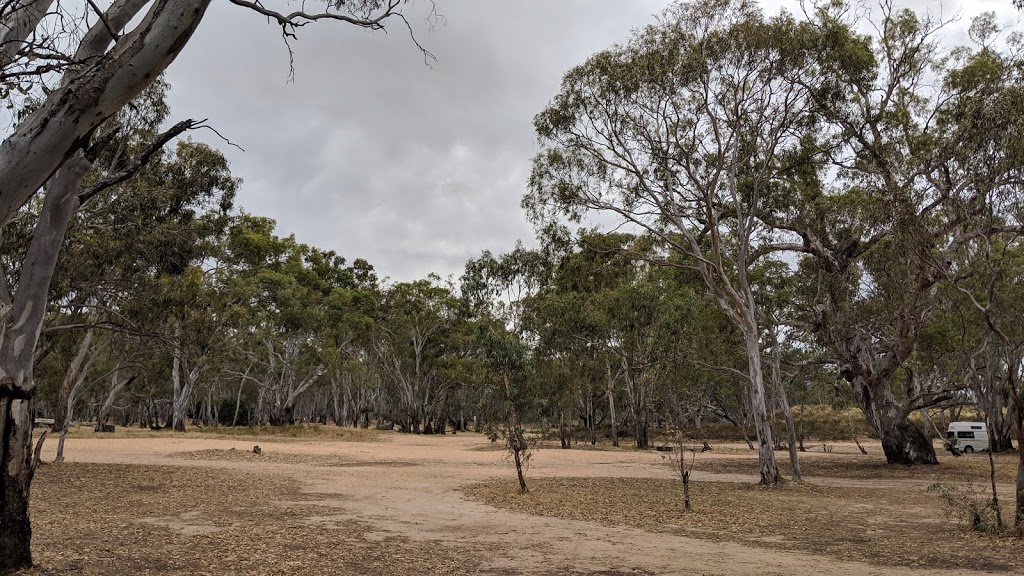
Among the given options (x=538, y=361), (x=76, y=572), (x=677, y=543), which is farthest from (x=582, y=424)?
(x=76, y=572)

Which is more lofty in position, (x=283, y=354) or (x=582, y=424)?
(x=283, y=354)

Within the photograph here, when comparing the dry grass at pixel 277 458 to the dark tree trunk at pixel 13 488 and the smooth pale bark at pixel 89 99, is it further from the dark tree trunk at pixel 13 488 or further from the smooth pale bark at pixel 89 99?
the smooth pale bark at pixel 89 99

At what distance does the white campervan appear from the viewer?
36188 millimetres

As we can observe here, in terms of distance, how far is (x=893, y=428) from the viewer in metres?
22.6

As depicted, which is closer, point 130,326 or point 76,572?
point 76,572

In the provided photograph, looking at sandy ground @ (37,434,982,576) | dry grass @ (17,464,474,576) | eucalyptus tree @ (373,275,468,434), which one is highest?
eucalyptus tree @ (373,275,468,434)

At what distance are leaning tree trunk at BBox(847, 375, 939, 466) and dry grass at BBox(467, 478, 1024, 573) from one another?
7.11 metres

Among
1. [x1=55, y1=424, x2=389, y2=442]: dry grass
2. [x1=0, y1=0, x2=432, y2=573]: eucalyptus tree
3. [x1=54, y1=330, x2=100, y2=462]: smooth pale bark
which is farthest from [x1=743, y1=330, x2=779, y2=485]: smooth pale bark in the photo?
[x1=55, y1=424, x2=389, y2=442]: dry grass

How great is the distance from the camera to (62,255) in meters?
14.7

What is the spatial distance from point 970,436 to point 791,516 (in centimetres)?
3261

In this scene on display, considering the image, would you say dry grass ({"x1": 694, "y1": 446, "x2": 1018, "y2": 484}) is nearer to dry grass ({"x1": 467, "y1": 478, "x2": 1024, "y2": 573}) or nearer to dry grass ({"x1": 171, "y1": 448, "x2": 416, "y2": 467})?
dry grass ({"x1": 467, "y1": 478, "x2": 1024, "y2": 573})

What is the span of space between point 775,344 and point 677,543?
42.4 feet

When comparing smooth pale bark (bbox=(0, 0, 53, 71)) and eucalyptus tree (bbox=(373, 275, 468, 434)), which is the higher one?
eucalyptus tree (bbox=(373, 275, 468, 434))

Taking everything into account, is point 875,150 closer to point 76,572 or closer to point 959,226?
point 959,226
